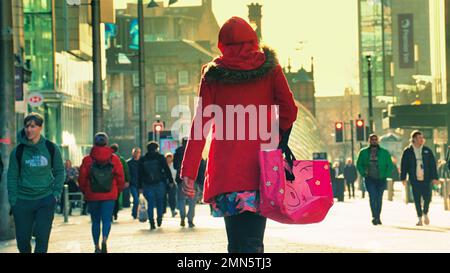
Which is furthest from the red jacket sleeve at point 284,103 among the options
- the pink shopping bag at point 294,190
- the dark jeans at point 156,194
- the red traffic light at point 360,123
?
the red traffic light at point 360,123

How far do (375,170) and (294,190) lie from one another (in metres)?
14.9

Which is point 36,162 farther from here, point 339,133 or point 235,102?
point 339,133

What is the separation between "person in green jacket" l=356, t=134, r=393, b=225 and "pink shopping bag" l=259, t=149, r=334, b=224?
48.1 ft

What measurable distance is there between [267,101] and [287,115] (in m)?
0.21

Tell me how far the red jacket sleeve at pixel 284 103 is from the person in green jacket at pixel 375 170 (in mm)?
14709

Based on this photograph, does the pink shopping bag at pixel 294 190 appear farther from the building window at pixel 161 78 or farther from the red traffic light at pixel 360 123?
the building window at pixel 161 78

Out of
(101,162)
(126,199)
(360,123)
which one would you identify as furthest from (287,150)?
(360,123)

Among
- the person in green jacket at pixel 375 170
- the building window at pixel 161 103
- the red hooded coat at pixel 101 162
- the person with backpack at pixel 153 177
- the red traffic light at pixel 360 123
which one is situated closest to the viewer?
the red hooded coat at pixel 101 162

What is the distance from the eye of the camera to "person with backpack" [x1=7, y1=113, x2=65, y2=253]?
38.1ft

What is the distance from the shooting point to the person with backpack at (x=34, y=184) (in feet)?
38.1

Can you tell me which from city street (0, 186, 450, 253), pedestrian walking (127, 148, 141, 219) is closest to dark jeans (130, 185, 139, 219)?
pedestrian walking (127, 148, 141, 219)

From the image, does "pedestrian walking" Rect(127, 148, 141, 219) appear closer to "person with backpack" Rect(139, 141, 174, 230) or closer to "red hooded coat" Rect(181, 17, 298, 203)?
"person with backpack" Rect(139, 141, 174, 230)
